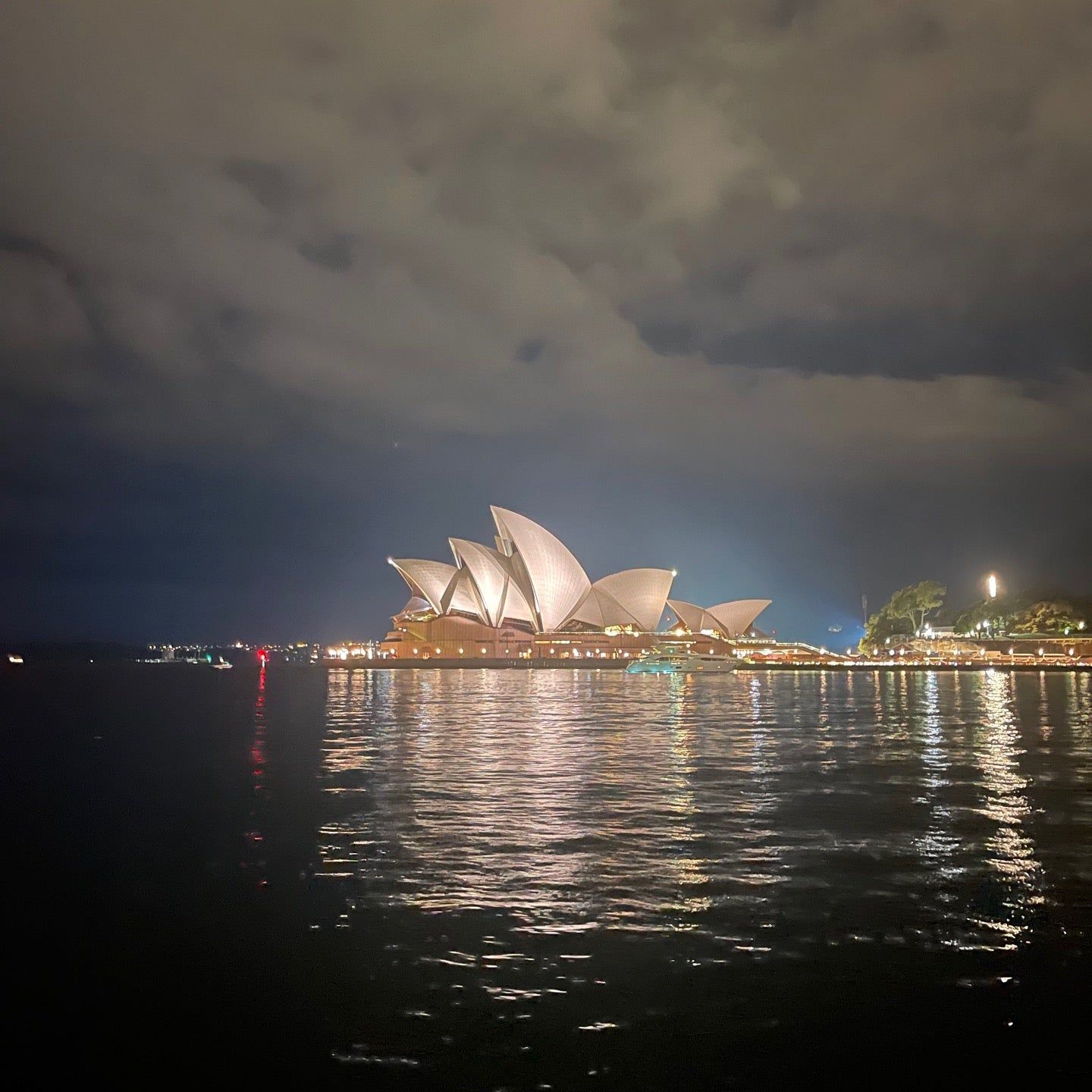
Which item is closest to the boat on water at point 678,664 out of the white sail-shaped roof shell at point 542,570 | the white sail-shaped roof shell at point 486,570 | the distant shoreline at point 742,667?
the distant shoreline at point 742,667

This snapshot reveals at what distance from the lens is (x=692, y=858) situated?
12.0m

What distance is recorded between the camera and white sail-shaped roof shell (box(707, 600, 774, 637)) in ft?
472

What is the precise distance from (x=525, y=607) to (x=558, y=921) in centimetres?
10583

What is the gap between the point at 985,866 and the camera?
37.7ft

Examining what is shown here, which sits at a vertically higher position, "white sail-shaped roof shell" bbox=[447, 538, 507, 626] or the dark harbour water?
"white sail-shaped roof shell" bbox=[447, 538, 507, 626]

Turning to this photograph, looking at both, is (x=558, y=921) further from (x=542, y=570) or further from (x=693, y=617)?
(x=693, y=617)

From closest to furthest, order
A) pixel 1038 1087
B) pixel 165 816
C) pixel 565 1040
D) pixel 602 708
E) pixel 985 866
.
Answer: pixel 1038 1087 → pixel 565 1040 → pixel 985 866 → pixel 165 816 → pixel 602 708

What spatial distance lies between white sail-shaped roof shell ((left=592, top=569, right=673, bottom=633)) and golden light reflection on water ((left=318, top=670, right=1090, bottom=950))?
9103 cm

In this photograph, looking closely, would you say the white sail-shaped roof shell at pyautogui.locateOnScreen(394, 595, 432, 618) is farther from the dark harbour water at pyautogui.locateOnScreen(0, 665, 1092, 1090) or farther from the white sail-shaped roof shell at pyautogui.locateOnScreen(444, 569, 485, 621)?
the dark harbour water at pyautogui.locateOnScreen(0, 665, 1092, 1090)

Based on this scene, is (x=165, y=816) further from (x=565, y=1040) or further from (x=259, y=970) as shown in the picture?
(x=565, y=1040)

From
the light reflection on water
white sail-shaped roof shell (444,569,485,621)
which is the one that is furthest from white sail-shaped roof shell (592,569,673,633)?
the light reflection on water

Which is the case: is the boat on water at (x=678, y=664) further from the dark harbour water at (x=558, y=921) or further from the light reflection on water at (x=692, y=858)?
the dark harbour water at (x=558, y=921)

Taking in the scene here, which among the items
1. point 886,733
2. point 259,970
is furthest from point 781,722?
point 259,970

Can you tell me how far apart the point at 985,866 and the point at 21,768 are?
72.0 feet
